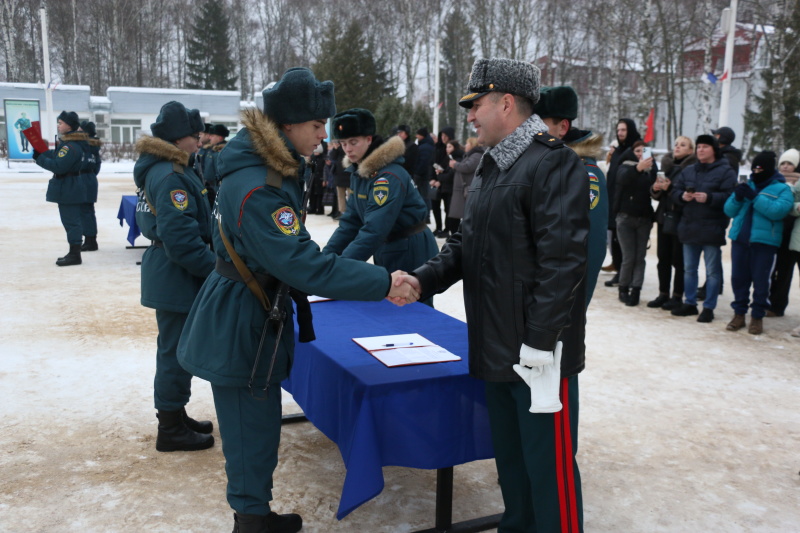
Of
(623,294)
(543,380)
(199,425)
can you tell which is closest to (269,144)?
(543,380)

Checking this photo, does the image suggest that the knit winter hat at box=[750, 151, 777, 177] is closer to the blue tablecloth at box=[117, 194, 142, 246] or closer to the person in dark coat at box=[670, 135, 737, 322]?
the person in dark coat at box=[670, 135, 737, 322]

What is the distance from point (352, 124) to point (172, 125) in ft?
3.38

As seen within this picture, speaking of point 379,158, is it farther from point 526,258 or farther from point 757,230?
point 757,230

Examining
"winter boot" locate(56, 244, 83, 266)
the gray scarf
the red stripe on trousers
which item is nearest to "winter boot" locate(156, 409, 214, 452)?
the red stripe on trousers

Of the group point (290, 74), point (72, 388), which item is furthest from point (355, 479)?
point (72, 388)

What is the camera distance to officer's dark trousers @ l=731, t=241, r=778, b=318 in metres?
6.09

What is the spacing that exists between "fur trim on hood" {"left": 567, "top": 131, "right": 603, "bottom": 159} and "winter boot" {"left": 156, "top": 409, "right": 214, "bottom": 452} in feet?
8.07

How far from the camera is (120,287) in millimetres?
7723

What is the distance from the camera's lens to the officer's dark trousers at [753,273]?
6.09 meters

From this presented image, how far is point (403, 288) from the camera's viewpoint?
8.71 feet

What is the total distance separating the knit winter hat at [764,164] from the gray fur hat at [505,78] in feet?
14.7

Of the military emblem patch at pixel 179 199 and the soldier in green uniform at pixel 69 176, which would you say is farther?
the soldier in green uniform at pixel 69 176

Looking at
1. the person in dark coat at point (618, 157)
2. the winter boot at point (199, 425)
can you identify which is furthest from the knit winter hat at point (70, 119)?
the person in dark coat at point (618, 157)

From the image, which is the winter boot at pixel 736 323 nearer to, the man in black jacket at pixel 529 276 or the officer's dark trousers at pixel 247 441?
the man in black jacket at pixel 529 276
